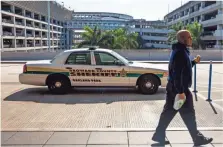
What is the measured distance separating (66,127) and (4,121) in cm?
149

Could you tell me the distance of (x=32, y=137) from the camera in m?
4.32

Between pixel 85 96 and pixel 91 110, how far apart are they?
5.63ft

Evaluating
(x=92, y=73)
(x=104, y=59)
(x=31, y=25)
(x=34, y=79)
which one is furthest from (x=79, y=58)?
A: (x=31, y=25)

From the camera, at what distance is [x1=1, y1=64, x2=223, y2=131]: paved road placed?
16.4ft

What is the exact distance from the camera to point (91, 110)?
6.11 metres

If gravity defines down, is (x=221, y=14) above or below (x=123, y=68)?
above

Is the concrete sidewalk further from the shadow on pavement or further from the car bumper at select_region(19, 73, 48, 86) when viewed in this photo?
the car bumper at select_region(19, 73, 48, 86)

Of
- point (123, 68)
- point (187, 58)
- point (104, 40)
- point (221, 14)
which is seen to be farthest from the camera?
point (221, 14)

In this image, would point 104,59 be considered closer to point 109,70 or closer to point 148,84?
point 109,70

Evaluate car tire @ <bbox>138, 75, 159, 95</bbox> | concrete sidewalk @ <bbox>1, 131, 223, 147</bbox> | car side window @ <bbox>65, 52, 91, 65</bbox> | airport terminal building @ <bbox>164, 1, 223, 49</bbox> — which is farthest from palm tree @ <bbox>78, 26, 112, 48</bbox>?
concrete sidewalk @ <bbox>1, 131, 223, 147</bbox>

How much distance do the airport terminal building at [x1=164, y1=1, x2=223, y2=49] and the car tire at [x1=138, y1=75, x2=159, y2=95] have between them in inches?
1865

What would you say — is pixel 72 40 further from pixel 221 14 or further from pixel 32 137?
pixel 32 137

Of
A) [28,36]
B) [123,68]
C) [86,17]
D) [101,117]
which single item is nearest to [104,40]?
[123,68]

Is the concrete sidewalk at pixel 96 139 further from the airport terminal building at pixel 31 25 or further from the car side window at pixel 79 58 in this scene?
the airport terminal building at pixel 31 25
